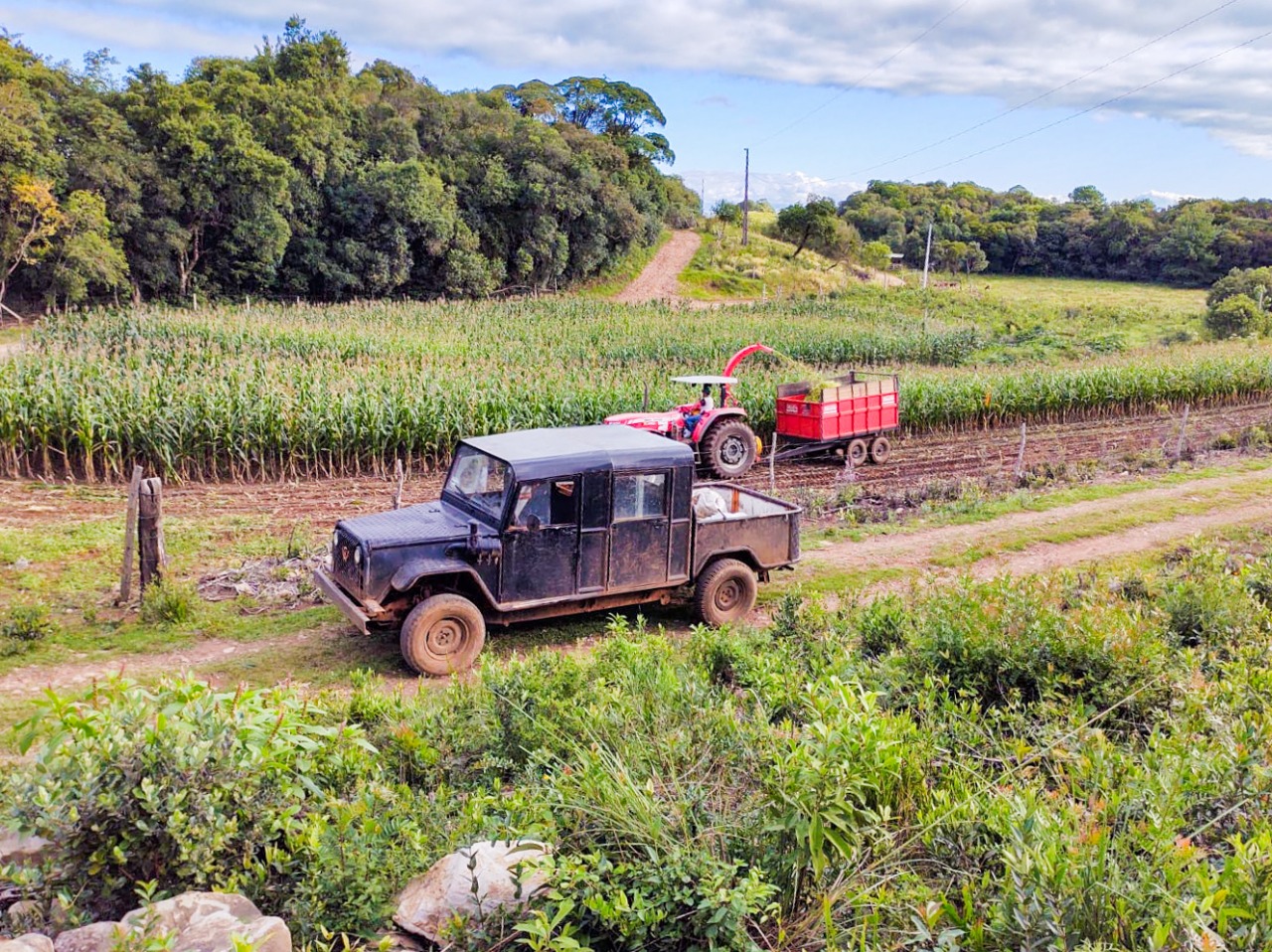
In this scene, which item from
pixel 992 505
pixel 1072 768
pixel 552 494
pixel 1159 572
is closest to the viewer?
pixel 1072 768

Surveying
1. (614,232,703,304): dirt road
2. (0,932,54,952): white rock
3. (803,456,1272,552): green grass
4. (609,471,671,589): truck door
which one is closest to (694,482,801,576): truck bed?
(609,471,671,589): truck door

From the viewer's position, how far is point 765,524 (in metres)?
10.7

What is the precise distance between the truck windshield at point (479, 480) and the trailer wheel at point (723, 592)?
2502 mm

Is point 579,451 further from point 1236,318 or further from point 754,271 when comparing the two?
point 754,271

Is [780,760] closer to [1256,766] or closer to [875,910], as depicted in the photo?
[875,910]

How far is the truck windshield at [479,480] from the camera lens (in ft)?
30.3

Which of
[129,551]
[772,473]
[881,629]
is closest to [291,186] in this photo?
[772,473]

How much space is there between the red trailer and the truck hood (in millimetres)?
10077

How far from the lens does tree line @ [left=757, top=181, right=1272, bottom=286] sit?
6731 cm

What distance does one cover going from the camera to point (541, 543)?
922 centimetres

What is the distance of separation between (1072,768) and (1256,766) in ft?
2.80

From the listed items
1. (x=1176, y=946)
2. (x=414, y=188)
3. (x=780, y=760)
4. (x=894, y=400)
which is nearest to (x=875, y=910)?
(x=780, y=760)

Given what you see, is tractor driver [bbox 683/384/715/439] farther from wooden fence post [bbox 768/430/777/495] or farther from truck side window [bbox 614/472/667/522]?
truck side window [bbox 614/472/667/522]

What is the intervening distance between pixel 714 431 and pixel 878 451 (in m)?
4.59
